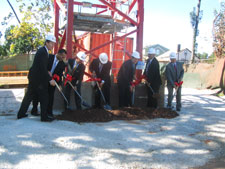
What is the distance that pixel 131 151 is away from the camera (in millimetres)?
4227

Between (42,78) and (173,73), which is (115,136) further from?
(173,73)

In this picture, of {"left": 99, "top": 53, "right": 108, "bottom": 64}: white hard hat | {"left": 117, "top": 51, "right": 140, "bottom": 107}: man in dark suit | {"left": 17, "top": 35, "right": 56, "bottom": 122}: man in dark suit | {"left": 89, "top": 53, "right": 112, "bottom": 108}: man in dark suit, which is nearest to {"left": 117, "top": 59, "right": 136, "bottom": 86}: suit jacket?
{"left": 117, "top": 51, "right": 140, "bottom": 107}: man in dark suit

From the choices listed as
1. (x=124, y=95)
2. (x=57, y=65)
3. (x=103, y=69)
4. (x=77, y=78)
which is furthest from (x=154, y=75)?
(x=57, y=65)

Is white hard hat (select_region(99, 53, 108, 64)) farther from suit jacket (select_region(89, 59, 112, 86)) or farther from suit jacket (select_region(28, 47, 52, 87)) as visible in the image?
suit jacket (select_region(28, 47, 52, 87))

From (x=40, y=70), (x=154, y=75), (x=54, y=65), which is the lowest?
(x=154, y=75)

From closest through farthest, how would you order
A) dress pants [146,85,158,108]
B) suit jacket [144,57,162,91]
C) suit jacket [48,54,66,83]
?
1. suit jacket [48,54,66,83]
2. suit jacket [144,57,162,91]
3. dress pants [146,85,158,108]

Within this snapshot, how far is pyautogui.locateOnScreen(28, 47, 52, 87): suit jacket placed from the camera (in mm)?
5570

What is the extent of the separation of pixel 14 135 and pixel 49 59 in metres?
2.28

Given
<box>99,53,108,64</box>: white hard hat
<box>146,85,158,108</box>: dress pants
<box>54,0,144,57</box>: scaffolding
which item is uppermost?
A: <box>54,0,144,57</box>: scaffolding

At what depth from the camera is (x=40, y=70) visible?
18.5 ft

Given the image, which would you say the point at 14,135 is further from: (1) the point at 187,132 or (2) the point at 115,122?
(1) the point at 187,132

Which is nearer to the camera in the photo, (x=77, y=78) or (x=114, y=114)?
(x=114, y=114)

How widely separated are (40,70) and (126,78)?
288cm

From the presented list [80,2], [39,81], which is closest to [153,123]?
[39,81]
